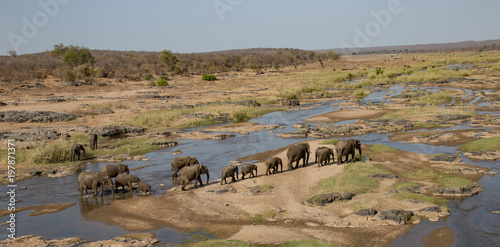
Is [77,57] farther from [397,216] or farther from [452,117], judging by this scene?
[397,216]

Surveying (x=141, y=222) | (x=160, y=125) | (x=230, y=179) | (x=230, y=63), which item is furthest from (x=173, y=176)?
(x=230, y=63)

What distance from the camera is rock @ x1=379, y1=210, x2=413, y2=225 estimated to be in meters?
10.6

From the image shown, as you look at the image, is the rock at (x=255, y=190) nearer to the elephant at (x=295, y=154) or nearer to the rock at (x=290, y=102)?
the elephant at (x=295, y=154)

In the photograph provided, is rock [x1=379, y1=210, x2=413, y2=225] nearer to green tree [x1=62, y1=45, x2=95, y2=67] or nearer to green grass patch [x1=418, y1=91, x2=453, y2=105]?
→ green grass patch [x1=418, y1=91, x2=453, y2=105]

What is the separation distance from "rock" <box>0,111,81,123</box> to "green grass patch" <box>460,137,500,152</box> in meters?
26.4

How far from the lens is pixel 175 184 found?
15.7 m

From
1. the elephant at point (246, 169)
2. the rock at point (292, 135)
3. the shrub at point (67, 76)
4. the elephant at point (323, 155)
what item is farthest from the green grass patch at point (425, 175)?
the shrub at point (67, 76)

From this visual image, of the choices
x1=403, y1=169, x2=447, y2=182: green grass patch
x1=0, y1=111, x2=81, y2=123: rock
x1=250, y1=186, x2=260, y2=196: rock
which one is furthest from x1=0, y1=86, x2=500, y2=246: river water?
x1=0, y1=111, x2=81, y2=123: rock

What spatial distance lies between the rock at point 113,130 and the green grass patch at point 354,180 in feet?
52.7

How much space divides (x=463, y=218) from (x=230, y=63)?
70.5 meters

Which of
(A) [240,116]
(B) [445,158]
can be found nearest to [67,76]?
(A) [240,116]

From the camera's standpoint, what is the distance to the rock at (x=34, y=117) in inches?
1137

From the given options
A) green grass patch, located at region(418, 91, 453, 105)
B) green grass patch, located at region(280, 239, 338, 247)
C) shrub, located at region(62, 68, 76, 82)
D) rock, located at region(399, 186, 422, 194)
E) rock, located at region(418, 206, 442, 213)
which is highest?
shrub, located at region(62, 68, 76, 82)

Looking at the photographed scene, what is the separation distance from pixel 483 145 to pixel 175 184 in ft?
45.2
